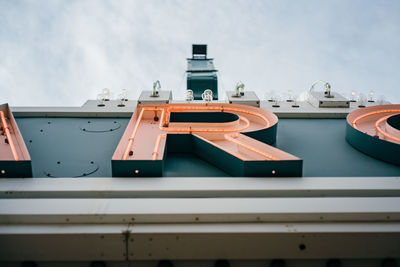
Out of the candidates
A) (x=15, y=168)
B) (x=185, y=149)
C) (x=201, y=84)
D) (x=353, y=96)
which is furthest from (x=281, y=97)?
(x=15, y=168)

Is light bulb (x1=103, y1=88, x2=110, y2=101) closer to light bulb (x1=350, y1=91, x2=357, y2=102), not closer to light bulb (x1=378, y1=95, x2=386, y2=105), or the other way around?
light bulb (x1=350, y1=91, x2=357, y2=102)

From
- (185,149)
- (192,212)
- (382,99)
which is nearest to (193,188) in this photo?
(192,212)

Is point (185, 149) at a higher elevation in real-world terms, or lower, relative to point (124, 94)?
lower

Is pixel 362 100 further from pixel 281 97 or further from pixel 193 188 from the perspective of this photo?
pixel 193 188

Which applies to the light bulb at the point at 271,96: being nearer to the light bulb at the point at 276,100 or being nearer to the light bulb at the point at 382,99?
the light bulb at the point at 276,100

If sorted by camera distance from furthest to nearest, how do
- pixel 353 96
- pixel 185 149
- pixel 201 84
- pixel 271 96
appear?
pixel 201 84 < pixel 353 96 < pixel 271 96 < pixel 185 149

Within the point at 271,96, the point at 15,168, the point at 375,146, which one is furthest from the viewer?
the point at 271,96

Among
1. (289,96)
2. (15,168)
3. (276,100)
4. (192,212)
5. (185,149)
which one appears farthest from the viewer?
(289,96)

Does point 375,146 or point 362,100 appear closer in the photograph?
point 375,146

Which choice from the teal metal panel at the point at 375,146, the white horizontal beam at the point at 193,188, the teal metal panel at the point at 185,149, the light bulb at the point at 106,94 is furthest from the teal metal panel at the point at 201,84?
the white horizontal beam at the point at 193,188

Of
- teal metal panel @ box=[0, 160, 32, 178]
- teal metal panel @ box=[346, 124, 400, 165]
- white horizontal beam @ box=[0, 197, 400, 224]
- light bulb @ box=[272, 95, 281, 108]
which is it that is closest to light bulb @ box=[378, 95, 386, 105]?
light bulb @ box=[272, 95, 281, 108]

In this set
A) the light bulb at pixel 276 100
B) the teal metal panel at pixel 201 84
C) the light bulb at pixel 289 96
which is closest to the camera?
the light bulb at pixel 276 100

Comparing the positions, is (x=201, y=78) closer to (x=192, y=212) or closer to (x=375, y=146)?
(x=375, y=146)

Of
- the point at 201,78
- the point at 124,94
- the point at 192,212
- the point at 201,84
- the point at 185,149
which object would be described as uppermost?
the point at 201,78
